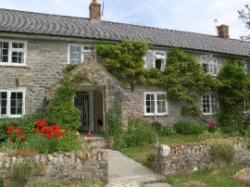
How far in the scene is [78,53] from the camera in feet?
70.4

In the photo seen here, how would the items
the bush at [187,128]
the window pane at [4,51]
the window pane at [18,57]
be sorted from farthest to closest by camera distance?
the bush at [187,128] → the window pane at [18,57] → the window pane at [4,51]

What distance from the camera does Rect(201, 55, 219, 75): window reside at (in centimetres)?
2635

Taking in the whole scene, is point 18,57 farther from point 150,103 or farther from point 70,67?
point 150,103

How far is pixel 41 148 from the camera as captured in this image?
35.1 ft

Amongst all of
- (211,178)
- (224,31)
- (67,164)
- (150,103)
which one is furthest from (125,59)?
(224,31)

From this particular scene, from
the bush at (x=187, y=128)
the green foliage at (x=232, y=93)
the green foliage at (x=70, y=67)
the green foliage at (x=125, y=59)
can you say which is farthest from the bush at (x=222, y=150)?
the green foliage at (x=232, y=93)

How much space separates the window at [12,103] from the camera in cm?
1922

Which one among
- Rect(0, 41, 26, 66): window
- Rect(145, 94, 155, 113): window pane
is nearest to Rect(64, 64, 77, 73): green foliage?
Rect(0, 41, 26, 66): window

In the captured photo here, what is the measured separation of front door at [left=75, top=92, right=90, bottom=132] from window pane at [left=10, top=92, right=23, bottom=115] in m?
3.90

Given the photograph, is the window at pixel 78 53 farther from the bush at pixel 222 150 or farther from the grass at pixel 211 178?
the grass at pixel 211 178

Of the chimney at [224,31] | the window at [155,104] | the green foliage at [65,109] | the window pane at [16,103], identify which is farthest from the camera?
the chimney at [224,31]

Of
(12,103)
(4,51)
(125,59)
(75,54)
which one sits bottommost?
(12,103)

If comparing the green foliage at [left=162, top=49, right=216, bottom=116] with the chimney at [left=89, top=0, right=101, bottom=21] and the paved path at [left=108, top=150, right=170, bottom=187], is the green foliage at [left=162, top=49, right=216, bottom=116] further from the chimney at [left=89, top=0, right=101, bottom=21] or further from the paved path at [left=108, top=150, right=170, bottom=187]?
the paved path at [left=108, top=150, right=170, bottom=187]

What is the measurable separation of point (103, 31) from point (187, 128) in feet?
28.4
